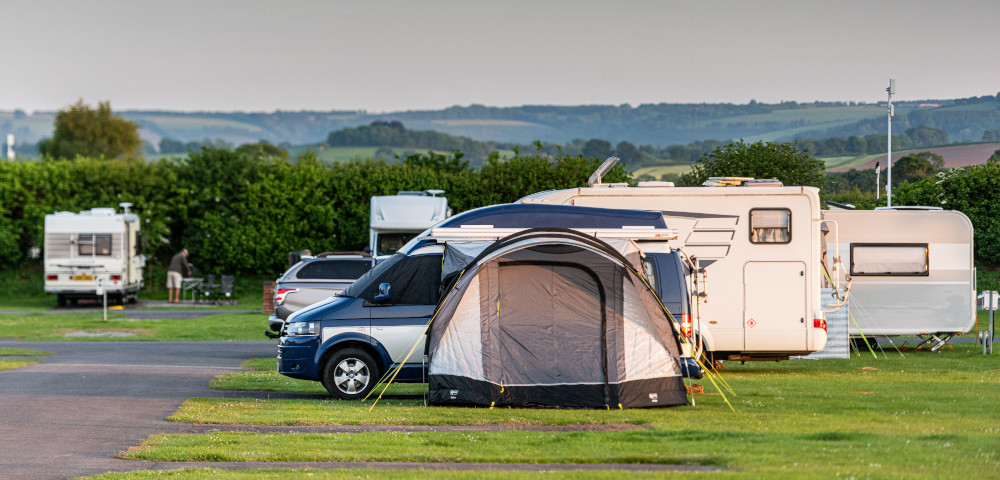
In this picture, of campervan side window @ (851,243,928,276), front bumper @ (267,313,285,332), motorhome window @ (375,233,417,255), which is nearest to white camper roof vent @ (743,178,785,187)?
campervan side window @ (851,243,928,276)

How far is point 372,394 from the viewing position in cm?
1515

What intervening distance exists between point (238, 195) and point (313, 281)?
17.6m

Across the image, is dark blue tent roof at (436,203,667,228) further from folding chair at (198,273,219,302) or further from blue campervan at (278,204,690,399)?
folding chair at (198,273,219,302)

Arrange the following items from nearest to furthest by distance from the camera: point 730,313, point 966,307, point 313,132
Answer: point 730,313
point 966,307
point 313,132

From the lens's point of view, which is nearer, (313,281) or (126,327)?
(313,281)

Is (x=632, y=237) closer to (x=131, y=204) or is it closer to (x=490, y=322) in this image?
(x=490, y=322)

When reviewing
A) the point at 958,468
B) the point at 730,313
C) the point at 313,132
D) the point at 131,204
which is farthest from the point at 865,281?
the point at 313,132

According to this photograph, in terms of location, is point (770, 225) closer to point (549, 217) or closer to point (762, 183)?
point (762, 183)

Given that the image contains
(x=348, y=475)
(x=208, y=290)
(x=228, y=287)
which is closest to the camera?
(x=348, y=475)

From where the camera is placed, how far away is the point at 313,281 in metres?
23.0

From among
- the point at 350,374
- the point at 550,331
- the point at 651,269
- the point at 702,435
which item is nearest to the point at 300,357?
the point at 350,374

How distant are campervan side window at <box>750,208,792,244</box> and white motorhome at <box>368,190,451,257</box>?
1388 centimetres

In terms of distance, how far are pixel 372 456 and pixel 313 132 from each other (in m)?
192

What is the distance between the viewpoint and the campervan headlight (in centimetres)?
1468
